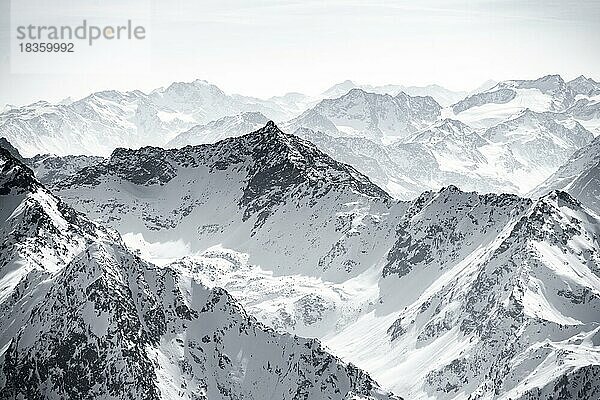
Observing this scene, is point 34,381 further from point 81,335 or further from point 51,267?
point 51,267

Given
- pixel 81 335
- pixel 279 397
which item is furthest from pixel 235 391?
pixel 81 335

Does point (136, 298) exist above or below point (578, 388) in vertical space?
above

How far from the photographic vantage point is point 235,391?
182m

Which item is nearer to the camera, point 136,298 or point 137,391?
point 137,391

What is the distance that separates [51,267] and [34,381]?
3748 centimetres

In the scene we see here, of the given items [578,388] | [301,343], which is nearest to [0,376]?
[301,343]

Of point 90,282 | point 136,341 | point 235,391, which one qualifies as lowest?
point 235,391

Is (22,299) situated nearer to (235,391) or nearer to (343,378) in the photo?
(235,391)

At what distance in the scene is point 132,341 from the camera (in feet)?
552

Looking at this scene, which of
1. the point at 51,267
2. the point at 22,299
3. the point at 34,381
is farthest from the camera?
the point at 51,267

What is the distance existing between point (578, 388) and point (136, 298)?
11054 centimetres

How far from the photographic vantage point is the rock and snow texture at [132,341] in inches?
6417

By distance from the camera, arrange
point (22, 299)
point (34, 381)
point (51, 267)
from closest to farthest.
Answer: point (34, 381) → point (22, 299) → point (51, 267)

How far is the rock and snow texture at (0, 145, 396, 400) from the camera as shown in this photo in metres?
163
